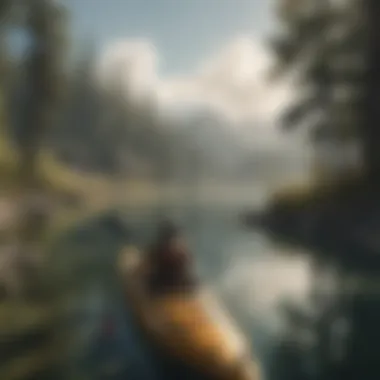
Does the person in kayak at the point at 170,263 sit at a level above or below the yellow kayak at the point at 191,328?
above

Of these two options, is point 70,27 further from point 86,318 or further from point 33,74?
point 86,318

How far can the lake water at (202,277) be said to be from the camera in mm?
→ 1536

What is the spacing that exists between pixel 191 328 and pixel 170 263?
0.13 meters

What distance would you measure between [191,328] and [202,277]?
101 millimetres

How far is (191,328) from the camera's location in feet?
5.04

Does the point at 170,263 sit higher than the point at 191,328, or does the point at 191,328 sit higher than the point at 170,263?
the point at 170,263

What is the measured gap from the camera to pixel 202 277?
5.09 feet

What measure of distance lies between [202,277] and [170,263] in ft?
0.23

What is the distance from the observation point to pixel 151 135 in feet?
5.16

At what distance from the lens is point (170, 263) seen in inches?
61.1

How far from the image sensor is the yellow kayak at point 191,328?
151 cm

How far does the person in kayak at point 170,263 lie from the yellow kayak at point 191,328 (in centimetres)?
2

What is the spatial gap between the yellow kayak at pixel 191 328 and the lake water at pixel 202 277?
2 cm

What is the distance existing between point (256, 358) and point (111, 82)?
0.62m
